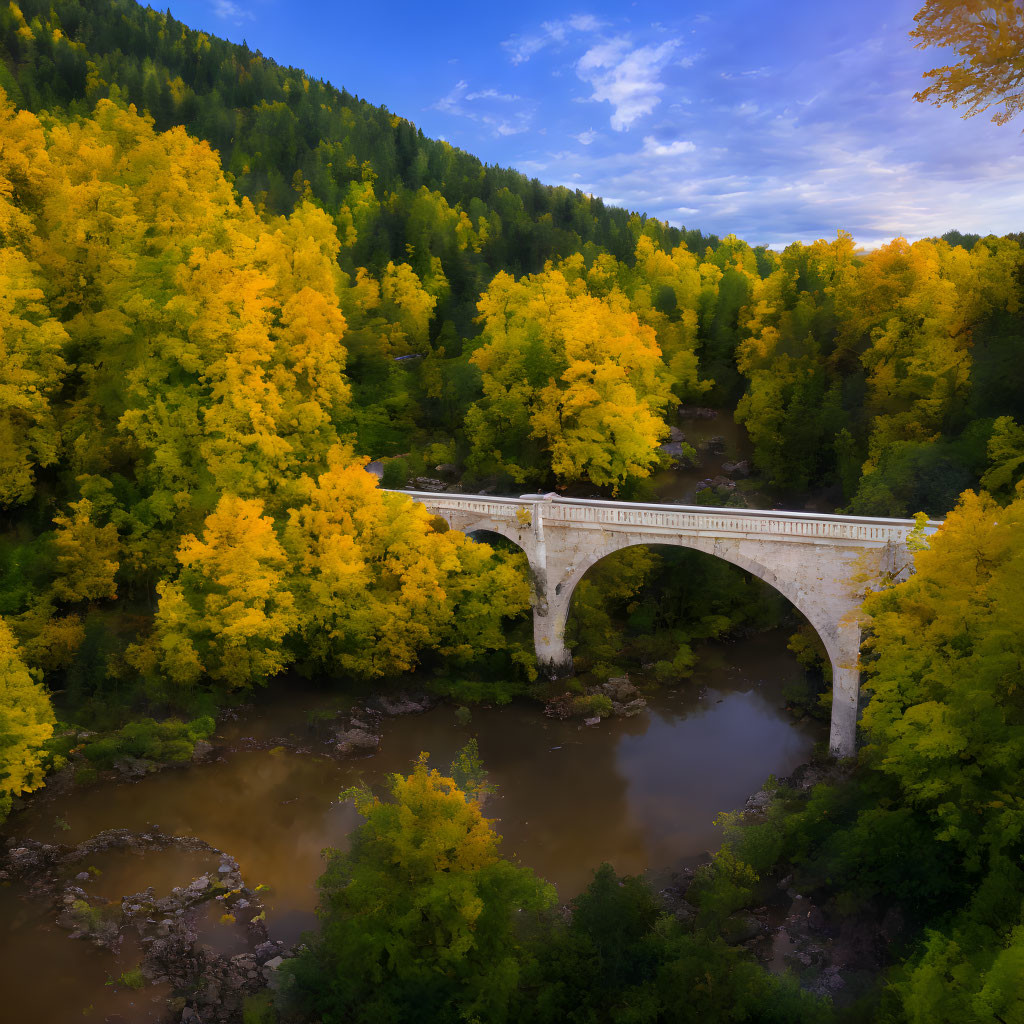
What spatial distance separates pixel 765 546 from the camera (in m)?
26.6

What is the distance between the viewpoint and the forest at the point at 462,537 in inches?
579

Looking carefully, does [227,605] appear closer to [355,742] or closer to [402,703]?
[355,742]

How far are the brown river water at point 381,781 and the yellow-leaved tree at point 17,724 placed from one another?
6.80 ft

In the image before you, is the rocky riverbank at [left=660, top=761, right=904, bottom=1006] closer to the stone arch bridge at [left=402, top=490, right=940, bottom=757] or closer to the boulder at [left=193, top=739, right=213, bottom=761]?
the stone arch bridge at [left=402, top=490, right=940, bottom=757]

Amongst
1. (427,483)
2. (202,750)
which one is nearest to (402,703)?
(202,750)

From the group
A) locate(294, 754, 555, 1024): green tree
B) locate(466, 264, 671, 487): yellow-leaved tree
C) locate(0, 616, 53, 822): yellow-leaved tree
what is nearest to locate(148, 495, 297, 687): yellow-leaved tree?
locate(0, 616, 53, 822): yellow-leaved tree

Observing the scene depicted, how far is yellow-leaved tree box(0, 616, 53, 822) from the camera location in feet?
67.2

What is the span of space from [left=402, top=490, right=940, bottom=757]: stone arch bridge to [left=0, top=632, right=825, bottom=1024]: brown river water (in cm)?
399

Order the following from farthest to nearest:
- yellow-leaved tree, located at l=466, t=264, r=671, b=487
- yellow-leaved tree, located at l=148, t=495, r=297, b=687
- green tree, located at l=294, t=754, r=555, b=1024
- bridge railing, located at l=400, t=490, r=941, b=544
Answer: yellow-leaved tree, located at l=466, t=264, r=671, b=487 < yellow-leaved tree, located at l=148, t=495, r=297, b=687 < bridge railing, located at l=400, t=490, r=941, b=544 < green tree, located at l=294, t=754, r=555, b=1024

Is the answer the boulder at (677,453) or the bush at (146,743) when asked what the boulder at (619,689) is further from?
the boulder at (677,453)

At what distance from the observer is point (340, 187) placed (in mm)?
72812

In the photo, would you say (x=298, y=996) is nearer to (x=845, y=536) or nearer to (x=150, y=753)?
(x=150, y=753)

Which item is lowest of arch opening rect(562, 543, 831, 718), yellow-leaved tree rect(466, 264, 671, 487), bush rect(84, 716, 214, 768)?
bush rect(84, 716, 214, 768)

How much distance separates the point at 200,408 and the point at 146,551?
548 centimetres
